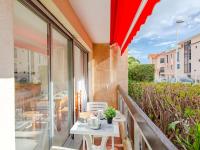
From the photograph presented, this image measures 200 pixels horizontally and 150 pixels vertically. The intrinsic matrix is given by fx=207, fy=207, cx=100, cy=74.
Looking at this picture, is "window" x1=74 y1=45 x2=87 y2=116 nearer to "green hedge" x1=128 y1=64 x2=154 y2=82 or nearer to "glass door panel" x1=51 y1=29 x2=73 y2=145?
"glass door panel" x1=51 y1=29 x2=73 y2=145

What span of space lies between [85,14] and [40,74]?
1.52m

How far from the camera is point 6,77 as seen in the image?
1.04m

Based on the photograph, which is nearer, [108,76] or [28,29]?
[28,29]

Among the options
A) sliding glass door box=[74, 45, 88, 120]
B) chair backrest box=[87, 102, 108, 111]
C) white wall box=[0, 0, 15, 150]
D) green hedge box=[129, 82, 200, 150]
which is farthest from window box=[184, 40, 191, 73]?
white wall box=[0, 0, 15, 150]

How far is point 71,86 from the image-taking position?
368 centimetres

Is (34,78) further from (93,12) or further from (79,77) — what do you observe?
(79,77)

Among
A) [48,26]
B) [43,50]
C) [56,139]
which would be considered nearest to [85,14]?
[48,26]

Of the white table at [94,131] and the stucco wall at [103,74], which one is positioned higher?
the stucco wall at [103,74]

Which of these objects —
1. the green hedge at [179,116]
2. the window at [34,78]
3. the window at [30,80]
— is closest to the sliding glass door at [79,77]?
the window at [34,78]

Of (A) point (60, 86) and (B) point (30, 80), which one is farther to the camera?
(A) point (60, 86)

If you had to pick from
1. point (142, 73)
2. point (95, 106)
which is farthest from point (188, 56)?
point (95, 106)

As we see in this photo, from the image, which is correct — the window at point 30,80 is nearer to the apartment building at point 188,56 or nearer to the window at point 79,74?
the window at point 79,74

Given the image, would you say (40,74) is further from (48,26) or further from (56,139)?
(56,139)

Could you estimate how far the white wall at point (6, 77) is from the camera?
100cm
